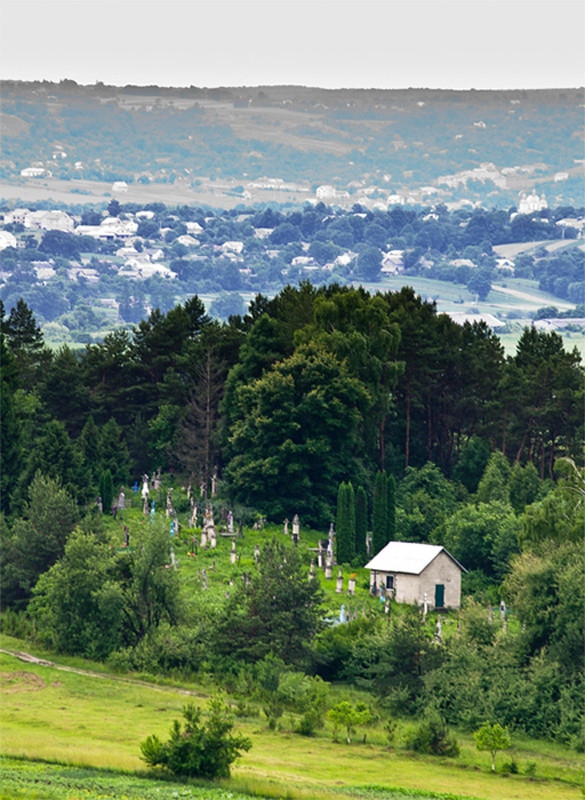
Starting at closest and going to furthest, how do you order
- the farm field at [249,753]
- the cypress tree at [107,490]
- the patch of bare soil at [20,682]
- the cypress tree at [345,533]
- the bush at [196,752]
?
1. the farm field at [249,753]
2. the bush at [196,752]
3. the patch of bare soil at [20,682]
4. the cypress tree at [345,533]
5. the cypress tree at [107,490]

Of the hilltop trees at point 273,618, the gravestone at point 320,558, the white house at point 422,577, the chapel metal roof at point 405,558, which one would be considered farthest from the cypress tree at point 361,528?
the hilltop trees at point 273,618

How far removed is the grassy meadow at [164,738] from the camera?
1137 inches

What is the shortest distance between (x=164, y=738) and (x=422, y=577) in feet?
54.9

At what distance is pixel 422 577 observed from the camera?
4788cm

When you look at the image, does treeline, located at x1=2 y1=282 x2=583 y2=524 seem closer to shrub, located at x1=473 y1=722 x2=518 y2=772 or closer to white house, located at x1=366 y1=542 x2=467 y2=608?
white house, located at x1=366 y1=542 x2=467 y2=608

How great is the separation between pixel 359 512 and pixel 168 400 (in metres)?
15.6

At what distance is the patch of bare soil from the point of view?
37.7 metres

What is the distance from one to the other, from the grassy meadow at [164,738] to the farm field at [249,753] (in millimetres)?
28

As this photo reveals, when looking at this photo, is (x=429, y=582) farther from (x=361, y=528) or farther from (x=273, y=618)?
(x=273, y=618)

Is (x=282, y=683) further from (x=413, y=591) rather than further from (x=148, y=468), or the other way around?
(x=148, y=468)

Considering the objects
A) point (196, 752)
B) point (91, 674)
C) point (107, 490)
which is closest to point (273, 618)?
point (91, 674)

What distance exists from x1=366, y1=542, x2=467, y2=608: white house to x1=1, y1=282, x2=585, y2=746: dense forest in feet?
3.97

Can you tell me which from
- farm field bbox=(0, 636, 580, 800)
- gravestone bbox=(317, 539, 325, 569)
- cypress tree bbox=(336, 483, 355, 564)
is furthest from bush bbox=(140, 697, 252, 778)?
cypress tree bbox=(336, 483, 355, 564)

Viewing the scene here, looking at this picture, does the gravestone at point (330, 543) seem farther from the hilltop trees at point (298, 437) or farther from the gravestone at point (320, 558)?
the hilltop trees at point (298, 437)
